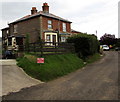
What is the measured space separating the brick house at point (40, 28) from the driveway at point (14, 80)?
51.5ft

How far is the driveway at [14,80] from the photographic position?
7105 millimetres

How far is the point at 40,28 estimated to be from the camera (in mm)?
26078

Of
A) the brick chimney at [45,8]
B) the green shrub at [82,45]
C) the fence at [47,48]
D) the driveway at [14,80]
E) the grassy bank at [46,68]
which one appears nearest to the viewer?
the driveway at [14,80]

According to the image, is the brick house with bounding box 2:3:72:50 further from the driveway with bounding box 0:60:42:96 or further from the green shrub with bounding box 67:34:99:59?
the driveway with bounding box 0:60:42:96

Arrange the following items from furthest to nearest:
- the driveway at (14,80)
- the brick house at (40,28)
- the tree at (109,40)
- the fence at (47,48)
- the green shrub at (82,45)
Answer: the tree at (109,40)
the brick house at (40,28)
the green shrub at (82,45)
the fence at (47,48)
the driveway at (14,80)

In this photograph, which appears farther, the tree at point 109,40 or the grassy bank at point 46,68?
the tree at point 109,40

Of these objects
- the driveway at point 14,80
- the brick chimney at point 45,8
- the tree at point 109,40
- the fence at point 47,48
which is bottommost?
the driveway at point 14,80

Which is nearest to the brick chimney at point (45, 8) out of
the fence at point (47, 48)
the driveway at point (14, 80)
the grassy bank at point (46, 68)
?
the fence at point (47, 48)

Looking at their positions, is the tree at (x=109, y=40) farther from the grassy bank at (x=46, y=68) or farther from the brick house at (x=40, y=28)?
the grassy bank at (x=46, y=68)

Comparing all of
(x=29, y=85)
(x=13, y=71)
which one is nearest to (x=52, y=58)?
(x=13, y=71)

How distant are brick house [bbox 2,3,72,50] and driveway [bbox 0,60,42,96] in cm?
1571

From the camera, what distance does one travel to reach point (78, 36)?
58.9 feet

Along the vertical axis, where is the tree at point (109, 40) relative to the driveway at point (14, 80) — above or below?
above

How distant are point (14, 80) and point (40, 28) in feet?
61.7
